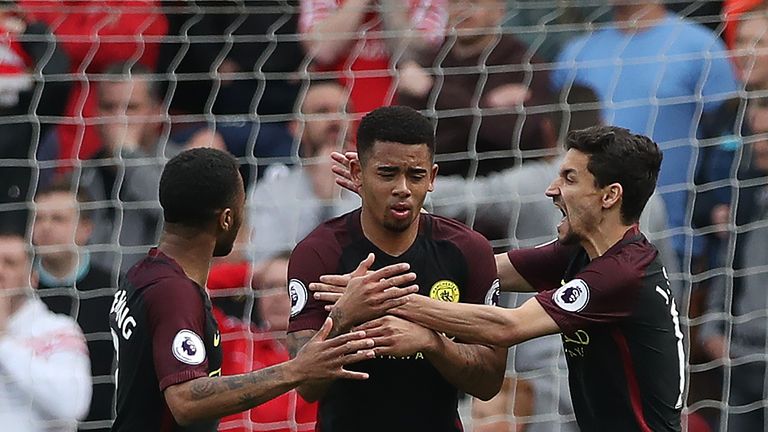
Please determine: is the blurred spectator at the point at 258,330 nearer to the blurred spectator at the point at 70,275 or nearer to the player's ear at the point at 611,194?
the blurred spectator at the point at 70,275

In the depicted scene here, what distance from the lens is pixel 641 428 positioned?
4.62 m

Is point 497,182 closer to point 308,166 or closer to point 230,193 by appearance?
point 308,166

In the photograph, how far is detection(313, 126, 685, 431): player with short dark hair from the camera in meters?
4.59

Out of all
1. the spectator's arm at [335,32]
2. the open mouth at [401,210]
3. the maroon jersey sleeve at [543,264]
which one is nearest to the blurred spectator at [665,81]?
the spectator's arm at [335,32]

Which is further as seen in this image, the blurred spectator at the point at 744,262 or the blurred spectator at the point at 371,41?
the blurred spectator at the point at 371,41

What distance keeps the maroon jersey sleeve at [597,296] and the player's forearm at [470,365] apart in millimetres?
230

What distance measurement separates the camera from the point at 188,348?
423 centimetres

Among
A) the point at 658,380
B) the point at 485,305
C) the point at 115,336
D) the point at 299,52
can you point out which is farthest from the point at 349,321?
the point at 299,52

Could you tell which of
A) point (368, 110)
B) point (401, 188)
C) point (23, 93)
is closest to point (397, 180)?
point (401, 188)

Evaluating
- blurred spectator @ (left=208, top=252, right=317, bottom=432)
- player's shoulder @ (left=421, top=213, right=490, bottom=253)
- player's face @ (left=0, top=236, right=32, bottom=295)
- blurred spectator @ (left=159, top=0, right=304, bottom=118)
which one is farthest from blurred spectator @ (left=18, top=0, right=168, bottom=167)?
player's shoulder @ (left=421, top=213, right=490, bottom=253)

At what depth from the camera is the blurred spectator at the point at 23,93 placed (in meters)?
6.50

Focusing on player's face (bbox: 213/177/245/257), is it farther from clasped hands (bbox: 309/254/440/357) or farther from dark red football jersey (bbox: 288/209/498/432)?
clasped hands (bbox: 309/254/440/357)

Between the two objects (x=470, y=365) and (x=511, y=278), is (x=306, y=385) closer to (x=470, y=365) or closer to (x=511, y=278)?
(x=470, y=365)

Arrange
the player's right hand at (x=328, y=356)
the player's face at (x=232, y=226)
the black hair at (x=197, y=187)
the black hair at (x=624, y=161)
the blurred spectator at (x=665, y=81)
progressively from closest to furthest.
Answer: the player's right hand at (x=328, y=356)
the black hair at (x=197, y=187)
the player's face at (x=232, y=226)
the black hair at (x=624, y=161)
the blurred spectator at (x=665, y=81)
